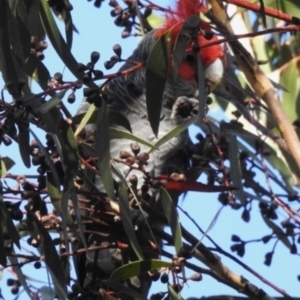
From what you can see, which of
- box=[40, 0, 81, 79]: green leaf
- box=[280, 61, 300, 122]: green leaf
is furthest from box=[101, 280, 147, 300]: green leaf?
box=[280, 61, 300, 122]: green leaf

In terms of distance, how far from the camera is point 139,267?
1.46m

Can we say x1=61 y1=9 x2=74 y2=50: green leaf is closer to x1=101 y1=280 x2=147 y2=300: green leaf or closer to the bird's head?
the bird's head

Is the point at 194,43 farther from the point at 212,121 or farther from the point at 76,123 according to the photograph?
the point at 212,121

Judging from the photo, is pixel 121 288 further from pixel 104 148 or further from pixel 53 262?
pixel 104 148

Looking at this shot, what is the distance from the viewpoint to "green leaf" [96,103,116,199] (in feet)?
4.70

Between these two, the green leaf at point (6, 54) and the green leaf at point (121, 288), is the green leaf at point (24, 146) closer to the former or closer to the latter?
the green leaf at point (6, 54)

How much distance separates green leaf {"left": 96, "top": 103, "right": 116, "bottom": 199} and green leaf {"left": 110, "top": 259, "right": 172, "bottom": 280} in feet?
0.45

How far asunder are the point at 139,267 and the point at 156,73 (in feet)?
1.10

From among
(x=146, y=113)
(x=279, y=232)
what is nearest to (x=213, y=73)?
(x=146, y=113)

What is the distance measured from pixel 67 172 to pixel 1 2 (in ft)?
1.04

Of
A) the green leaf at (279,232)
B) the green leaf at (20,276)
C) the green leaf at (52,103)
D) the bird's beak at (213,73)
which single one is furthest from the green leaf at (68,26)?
the bird's beak at (213,73)

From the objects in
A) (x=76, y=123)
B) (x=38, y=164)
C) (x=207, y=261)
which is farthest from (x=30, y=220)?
(x=207, y=261)

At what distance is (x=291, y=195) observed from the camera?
6.18 ft

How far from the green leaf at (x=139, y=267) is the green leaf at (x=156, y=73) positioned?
0.23m
